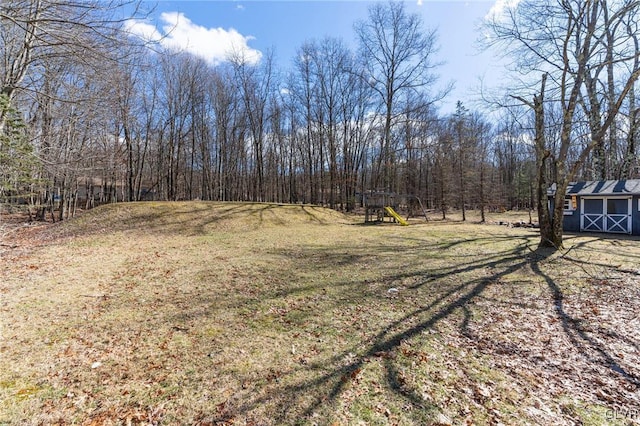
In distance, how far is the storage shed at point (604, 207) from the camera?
13.1 m

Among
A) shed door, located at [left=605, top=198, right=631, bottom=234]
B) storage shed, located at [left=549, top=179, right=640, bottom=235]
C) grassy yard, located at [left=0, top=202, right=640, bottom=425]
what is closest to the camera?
grassy yard, located at [left=0, top=202, right=640, bottom=425]

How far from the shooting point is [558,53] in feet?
30.2

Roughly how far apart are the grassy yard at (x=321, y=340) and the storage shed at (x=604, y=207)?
8047mm

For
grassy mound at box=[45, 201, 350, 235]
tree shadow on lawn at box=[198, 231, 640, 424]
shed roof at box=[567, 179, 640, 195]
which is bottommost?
tree shadow on lawn at box=[198, 231, 640, 424]

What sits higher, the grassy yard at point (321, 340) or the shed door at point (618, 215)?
the shed door at point (618, 215)

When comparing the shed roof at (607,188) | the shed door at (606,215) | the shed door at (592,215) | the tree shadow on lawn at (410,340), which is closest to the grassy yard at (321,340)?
the tree shadow on lawn at (410,340)

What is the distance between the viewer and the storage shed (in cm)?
1308

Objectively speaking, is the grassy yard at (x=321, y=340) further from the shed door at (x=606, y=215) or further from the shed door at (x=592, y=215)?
the shed door at (x=592, y=215)

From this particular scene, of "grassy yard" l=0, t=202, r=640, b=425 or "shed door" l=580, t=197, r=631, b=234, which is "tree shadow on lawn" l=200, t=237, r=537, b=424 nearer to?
"grassy yard" l=0, t=202, r=640, b=425

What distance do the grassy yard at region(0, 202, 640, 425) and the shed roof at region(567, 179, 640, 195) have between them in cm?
799

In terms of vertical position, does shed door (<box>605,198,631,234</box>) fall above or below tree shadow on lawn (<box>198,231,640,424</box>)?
above

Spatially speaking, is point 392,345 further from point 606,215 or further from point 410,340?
point 606,215

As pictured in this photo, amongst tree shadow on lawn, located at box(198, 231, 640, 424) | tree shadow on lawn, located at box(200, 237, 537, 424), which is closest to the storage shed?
tree shadow on lawn, located at box(198, 231, 640, 424)

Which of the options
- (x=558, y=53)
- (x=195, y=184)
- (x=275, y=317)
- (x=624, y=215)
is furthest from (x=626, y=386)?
(x=195, y=184)
